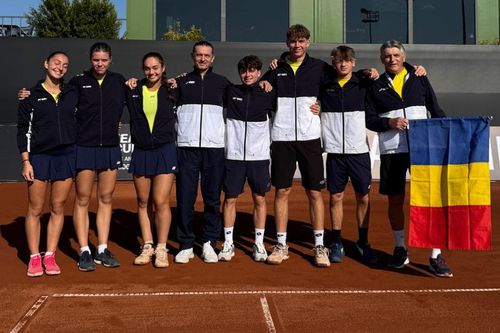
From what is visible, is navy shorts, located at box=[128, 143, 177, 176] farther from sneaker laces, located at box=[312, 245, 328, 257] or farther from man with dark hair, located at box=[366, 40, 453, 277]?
man with dark hair, located at box=[366, 40, 453, 277]

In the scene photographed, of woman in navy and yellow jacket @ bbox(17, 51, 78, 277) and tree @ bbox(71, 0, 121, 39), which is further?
tree @ bbox(71, 0, 121, 39)

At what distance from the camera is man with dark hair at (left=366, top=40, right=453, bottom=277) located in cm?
494

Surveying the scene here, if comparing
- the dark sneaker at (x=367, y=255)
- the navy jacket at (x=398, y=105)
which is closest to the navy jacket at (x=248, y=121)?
the navy jacket at (x=398, y=105)

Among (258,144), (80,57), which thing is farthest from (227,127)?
(80,57)

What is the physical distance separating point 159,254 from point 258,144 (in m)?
1.50

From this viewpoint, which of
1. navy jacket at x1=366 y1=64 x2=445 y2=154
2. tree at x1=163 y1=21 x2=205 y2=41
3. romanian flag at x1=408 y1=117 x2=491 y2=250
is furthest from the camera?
tree at x1=163 y1=21 x2=205 y2=41

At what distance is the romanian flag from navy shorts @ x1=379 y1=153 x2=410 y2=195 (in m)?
0.17

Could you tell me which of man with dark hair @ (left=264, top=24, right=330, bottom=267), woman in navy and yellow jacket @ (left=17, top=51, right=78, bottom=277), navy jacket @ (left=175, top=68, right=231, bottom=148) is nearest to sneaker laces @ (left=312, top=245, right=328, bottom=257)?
man with dark hair @ (left=264, top=24, right=330, bottom=267)

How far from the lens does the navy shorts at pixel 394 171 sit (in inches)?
199

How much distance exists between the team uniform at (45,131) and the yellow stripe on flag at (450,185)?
10.9 ft

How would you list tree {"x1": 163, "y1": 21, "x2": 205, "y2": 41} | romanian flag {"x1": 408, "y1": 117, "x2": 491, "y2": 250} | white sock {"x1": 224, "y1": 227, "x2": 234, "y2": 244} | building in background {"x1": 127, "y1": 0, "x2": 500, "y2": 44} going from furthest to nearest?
building in background {"x1": 127, "y1": 0, "x2": 500, "y2": 44}
tree {"x1": 163, "y1": 21, "x2": 205, "y2": 41}
white sock {"x1": 224, "y1": 227, "x2": 234, "y2": 244}
romanian flag {"x1": 408, "y1": 117, "x2": 491, "y2": 250}

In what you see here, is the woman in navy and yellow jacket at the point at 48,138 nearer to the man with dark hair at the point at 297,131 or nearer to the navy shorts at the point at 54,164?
the navy shorts at the point at 54,164

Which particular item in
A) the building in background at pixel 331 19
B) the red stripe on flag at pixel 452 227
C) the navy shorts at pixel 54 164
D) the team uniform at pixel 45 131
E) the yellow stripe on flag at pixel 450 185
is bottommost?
the red stripe on flag at pixel 452 227

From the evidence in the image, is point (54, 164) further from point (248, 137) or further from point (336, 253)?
point (336, 253)
